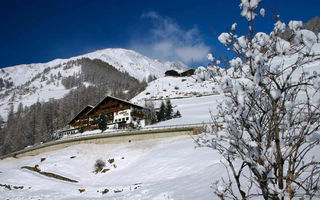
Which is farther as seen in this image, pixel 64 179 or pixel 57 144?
pixel 57 144

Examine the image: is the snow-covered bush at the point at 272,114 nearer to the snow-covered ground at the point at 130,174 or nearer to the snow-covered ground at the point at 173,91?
the snow-covered ground at the point at 130,174

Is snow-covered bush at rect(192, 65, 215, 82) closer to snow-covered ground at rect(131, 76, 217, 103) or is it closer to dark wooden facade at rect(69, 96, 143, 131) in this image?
dark wooden facade at rect(69, 96, 143, 131)

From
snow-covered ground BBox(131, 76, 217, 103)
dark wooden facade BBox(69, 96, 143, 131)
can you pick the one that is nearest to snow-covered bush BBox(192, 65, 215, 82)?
dark wooden facade BBox(69, 96, 143, 131)

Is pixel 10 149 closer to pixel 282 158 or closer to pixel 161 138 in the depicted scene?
pixel 161 138

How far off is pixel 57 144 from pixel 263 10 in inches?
1880

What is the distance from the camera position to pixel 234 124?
3072 mm

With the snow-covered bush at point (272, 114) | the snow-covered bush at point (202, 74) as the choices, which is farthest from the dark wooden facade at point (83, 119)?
the snow-covered bush at point (272, 114)

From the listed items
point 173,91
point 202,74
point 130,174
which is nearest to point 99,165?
point 130,174

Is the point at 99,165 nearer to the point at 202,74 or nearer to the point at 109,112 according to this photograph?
the point at 109,112

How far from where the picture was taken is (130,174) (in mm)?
23266

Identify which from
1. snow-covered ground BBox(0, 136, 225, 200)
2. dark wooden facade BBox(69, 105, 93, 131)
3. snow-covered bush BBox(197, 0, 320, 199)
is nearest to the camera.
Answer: snow-covered bush BBox(197, 0, 320, 199)

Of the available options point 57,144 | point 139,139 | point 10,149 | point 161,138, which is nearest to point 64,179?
point 139,139

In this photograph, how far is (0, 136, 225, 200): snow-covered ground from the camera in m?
12.6

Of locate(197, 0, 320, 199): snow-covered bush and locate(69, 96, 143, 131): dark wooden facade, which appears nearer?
locate(197, 0, 320, 199): snow-covered bush
